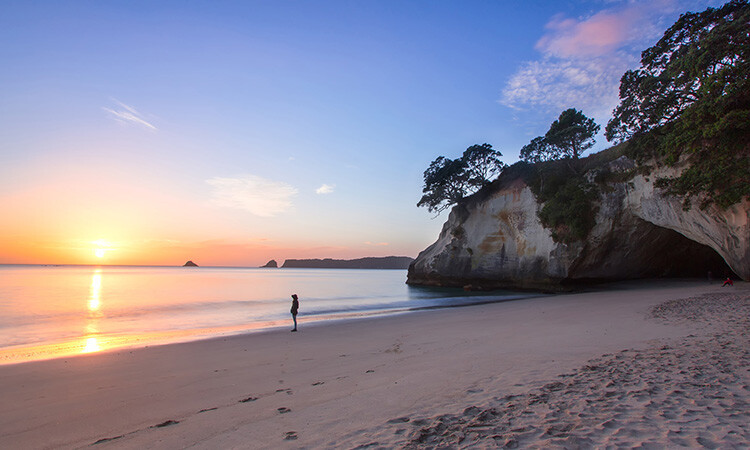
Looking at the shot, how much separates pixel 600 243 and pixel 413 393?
85.0 feet

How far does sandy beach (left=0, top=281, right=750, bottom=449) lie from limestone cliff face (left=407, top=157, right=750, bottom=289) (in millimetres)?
10902

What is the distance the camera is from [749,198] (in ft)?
49.1

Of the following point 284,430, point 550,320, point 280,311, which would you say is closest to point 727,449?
point 284,430

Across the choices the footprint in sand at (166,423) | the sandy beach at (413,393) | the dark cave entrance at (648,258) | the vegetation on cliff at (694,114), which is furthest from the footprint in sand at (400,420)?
the dark cave entrance at (648,258)

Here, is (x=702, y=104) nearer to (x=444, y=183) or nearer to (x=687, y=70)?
(x=687, y=70)

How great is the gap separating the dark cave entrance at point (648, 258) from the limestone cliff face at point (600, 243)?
7 centimetres

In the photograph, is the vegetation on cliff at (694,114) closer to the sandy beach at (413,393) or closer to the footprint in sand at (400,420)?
the sandy beach at (413,393)

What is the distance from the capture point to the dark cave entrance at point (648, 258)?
83.6 ft

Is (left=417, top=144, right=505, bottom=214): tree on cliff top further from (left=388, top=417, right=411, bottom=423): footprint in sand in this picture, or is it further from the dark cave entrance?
(left=388, top=417, right=411, bottom=423): footprint in sand

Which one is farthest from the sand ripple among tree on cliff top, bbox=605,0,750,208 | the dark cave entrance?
the dark cave entrance

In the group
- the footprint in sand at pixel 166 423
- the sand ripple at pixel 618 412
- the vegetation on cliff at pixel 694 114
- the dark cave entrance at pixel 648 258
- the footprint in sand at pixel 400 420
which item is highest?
the vegetation on cliff at pixel 694 114

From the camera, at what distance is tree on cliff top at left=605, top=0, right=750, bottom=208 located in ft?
43.5

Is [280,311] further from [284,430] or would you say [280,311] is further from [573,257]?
[573,257]

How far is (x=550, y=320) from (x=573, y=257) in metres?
16.4
